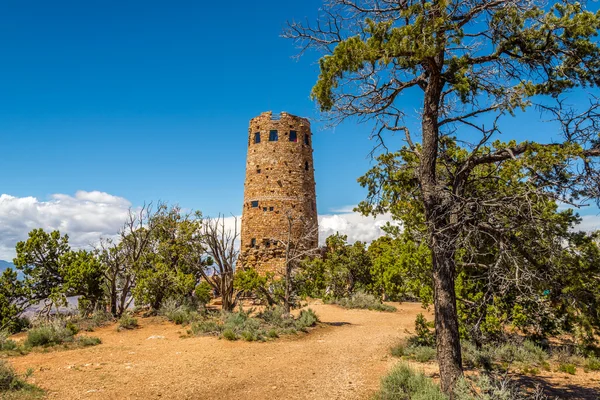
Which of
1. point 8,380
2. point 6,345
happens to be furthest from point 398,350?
point 6,345

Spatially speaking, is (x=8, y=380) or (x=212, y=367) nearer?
(x=8, y=380)

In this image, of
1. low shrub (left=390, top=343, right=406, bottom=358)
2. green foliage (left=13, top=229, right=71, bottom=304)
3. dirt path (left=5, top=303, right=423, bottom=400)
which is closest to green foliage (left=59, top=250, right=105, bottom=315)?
green foliage (left=13, top=229, right=71, bottom=304)

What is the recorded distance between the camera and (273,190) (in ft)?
91.1

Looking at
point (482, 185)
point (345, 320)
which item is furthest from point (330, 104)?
point (345, 320)

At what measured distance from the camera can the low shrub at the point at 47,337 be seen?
37.9ft

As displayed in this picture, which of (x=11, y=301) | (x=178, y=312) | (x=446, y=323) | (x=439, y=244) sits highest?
(x=439, y=244)

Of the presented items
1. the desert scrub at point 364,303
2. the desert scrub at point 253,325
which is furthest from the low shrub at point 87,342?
the desert scrub at point 364,303

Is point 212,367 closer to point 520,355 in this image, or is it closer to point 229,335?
point 229,335

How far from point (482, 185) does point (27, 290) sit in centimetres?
1723

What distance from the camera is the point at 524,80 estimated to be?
251 inches

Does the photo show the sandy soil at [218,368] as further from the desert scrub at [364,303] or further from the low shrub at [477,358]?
the desert scrub at [364,303]

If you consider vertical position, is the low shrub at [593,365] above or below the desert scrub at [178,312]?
below

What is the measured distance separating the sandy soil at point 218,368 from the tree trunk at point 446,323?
6.10 ft

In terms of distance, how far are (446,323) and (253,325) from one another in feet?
29.3
